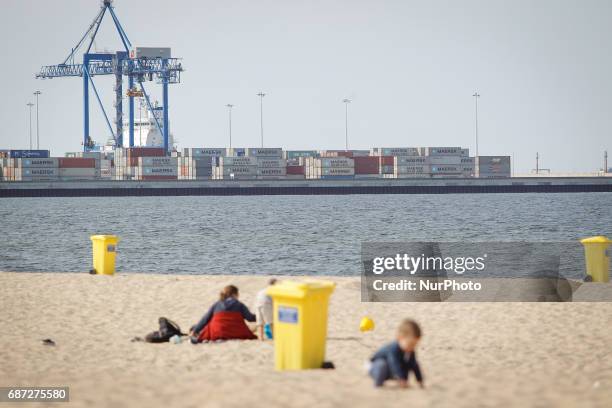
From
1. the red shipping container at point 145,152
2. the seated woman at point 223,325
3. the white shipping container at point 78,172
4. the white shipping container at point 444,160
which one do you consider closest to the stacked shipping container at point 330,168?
the white shipping container at point 444,160

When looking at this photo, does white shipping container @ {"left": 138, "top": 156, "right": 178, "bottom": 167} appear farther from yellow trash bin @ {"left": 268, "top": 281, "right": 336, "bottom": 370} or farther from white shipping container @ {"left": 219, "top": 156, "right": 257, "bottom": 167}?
yellow trash bin @ {"left": 268, "top": 281, "right": 336, "bottom": 370}

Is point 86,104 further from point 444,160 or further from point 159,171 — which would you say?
point 444,160

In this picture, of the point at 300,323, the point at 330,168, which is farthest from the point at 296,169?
the point at 300,323

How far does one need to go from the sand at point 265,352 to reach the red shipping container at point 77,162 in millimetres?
103526

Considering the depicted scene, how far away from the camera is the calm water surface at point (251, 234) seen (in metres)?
37.1

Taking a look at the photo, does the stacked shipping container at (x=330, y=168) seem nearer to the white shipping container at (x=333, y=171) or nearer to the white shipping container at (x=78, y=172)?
the white shipping container at (x=333, y=171)

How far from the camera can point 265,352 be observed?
45.0 feet

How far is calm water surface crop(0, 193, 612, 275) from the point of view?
3712 centimetres

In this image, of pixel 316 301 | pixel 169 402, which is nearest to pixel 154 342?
pixel 316 301

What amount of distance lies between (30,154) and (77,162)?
23.2 feet

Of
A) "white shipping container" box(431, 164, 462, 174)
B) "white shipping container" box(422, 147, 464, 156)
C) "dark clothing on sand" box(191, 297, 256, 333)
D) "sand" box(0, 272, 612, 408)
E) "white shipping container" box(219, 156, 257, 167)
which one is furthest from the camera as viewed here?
"white shipping container" box(422, 147, 464, 156)

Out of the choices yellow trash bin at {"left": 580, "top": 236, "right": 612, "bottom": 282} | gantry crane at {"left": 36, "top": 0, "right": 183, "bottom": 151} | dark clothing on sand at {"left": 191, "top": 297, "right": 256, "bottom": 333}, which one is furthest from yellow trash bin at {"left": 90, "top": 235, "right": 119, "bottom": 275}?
gantry crane at {"left": 36, "top": 0, "right": 183, "bottom": 151}

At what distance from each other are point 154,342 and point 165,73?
102973 millimetres

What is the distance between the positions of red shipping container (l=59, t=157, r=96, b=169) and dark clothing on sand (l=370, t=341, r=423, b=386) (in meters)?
119
